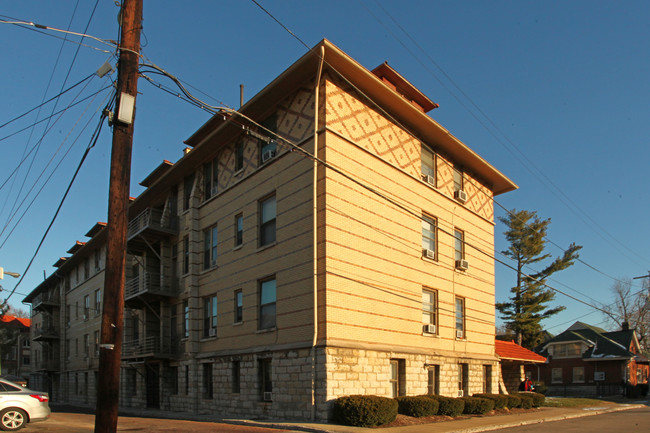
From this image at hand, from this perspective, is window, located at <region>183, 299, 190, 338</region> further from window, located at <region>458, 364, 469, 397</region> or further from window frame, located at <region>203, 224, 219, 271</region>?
window, located at <region>458, 364, 469, 397</region>

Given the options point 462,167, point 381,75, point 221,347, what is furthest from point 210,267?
point 462,167

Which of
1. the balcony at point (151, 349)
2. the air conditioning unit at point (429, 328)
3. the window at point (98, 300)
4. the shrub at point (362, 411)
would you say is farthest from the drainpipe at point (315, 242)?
the window at point (98, 300)

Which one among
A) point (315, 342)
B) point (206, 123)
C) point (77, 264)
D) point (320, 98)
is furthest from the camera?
point (77, 264)

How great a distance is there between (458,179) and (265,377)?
45.8 feet

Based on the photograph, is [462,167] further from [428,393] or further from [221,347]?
[221,347]

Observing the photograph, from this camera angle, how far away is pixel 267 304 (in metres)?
20.4

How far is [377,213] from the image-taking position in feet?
68.2

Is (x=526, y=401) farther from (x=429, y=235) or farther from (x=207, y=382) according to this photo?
(x=207, y=382)

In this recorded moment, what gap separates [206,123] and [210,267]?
717cm

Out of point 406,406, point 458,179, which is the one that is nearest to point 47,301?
point 458,179

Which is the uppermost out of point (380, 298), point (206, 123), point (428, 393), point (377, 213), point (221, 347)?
point (206, 123)

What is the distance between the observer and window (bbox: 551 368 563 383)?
5334 cm

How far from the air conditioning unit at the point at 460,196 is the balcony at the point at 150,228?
1411cm

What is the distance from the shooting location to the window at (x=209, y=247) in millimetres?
24900
